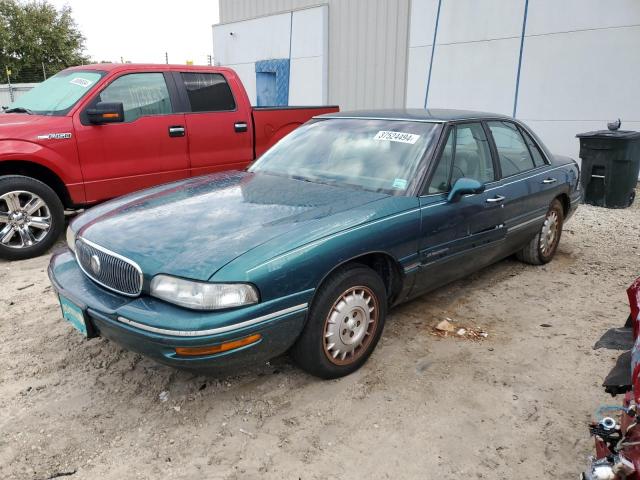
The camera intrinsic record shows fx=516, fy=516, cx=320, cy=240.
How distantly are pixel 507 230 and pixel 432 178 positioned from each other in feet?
3.56

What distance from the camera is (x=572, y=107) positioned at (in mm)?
9102

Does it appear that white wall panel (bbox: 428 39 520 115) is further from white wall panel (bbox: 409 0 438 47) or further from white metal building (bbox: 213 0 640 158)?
white wall panel (bbox: 409 0 438 47)

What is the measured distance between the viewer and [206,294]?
2.44m

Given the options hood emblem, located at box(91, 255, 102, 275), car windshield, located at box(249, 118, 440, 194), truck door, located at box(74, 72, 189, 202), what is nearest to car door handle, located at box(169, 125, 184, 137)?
truck door, located at box(74, 72, 189, 202)

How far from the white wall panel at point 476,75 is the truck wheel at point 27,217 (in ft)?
26.3

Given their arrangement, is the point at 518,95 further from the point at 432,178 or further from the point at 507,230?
the point at 432,178

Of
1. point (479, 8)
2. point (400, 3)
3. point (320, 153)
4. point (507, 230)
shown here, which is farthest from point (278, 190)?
point (400, 3)

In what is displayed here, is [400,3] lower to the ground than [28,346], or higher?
higher

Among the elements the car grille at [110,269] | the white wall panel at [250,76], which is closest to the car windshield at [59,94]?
the car grille at [110,269]

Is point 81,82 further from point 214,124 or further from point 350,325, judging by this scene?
point 350,325

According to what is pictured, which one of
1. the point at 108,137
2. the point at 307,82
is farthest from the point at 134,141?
the point at 307,82

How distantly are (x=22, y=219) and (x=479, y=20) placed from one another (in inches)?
343

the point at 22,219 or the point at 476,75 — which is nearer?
the point at 22,219

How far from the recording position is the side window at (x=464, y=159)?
3565mm
